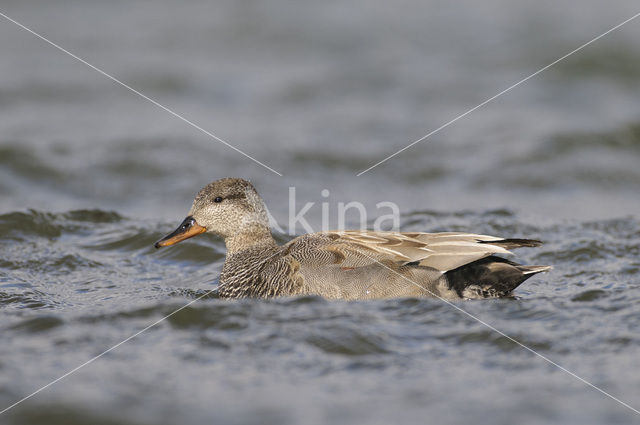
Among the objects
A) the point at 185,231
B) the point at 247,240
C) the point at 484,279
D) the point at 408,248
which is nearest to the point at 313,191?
the point at 247,240

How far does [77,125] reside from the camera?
14.4 metres

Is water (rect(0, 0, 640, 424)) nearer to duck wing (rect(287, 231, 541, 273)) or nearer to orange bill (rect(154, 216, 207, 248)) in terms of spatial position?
duck wing (rect(287, 231, 541, 273))

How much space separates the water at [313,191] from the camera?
19.9 ft

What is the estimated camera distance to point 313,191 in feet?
40.0

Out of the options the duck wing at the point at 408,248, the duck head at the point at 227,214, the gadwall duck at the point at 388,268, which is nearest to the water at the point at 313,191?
the gadwall duck at the point at 388,268

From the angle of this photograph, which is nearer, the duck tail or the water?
the water

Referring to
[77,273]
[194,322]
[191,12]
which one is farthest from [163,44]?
[194,322]

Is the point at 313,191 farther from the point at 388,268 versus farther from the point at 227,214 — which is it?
the point at 388,268

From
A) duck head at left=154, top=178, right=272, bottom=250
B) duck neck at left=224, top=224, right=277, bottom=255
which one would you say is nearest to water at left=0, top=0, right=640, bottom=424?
duck neck at left=224, top=224, right=277, bottom=255

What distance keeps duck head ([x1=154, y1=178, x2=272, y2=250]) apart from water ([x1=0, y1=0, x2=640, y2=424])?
674 mm

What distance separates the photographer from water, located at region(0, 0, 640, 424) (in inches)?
239

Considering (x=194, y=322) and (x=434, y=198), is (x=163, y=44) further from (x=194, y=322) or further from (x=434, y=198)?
(x=194, y=322)

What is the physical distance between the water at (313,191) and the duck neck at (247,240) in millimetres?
567

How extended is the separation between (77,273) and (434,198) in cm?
512
